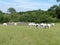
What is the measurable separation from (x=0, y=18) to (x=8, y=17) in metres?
3.09

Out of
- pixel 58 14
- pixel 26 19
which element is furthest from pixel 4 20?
pixel 58 14

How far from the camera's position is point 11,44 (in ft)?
31.2

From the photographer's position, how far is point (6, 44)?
31.4 feet

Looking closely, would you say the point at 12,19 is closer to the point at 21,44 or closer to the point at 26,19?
the point at 26,19

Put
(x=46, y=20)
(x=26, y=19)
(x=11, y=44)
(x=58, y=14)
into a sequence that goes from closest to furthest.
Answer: (x=11, y=44), (x=46, y=20), (x=26, y=19), (x=58, y=14)

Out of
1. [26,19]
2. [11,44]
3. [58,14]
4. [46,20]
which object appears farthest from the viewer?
[58,14]

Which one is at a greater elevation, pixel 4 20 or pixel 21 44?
pixel 21 44

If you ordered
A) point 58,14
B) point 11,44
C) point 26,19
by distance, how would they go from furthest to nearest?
point 58,14 < point 26,19 < point 11,44

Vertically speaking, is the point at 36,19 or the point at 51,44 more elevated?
the point at 51,44

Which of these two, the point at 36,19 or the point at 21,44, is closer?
the point at 21,44

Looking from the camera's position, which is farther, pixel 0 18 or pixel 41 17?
pixel 0 18

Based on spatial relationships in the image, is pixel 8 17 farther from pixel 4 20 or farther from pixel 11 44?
pixel 11 44

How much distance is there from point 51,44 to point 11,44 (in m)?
2.03

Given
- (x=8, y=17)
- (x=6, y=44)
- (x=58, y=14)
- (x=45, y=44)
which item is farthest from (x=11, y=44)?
(x=58, y=14)
